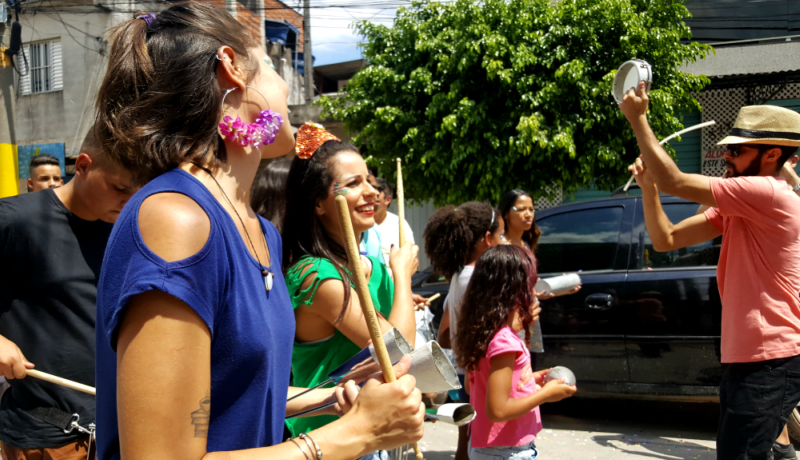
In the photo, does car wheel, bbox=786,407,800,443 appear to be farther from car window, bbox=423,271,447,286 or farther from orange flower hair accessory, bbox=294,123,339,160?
orange flower hair accessory, bbox=294,123,339,160

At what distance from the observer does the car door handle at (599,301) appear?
4.63 meters

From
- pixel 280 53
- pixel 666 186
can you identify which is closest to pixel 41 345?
pixel 666 186

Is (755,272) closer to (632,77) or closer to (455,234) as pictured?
(632,77)

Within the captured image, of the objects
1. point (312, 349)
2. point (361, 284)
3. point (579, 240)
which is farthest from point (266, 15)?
point (361, 284)

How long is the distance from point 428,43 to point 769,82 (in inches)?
253

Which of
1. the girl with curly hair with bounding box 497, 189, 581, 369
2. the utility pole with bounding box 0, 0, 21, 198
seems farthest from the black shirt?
the utility pole with bounding box 0, 0, 21, 198

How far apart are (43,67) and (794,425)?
1509 centimetres

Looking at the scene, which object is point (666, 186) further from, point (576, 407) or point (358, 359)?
point (576, 407)

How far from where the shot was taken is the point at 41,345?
7.30 ft

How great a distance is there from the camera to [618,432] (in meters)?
4.93

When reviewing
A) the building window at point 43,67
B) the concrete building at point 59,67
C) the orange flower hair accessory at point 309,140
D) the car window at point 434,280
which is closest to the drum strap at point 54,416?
the orange flower hair accessory at point 309,140

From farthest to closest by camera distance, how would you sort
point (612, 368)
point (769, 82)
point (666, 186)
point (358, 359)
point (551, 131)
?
point (769, 82), point (551, 131), point (612, 368), point (666, 186), point (358, 359)

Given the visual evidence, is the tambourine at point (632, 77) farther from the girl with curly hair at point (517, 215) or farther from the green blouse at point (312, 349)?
the girl with curly hair at point (517, 215)

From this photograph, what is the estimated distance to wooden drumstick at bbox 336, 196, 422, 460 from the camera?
99 cm
